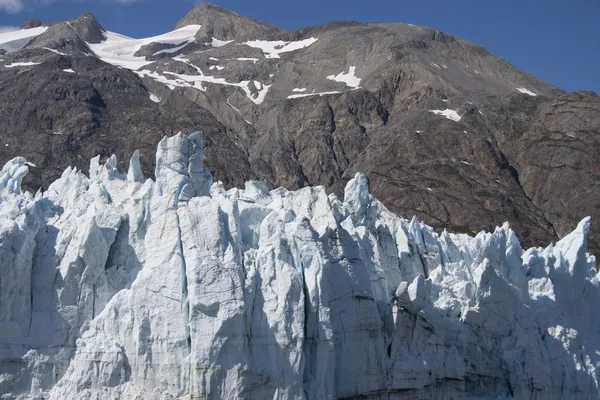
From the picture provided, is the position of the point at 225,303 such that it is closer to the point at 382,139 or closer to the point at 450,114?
the point at 382,139

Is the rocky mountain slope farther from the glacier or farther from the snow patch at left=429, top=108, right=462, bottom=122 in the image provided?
the glacier

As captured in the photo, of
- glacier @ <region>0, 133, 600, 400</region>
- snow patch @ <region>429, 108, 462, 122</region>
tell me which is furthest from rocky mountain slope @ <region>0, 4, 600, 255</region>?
glacier @ <region>0, 133, 600, 400</region>

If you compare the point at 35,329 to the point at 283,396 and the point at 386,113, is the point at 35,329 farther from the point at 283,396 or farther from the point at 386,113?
the point at 386,113

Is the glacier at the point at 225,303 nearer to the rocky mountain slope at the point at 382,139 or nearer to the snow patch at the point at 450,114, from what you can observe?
the rocky mountain slope at the point at 382,139

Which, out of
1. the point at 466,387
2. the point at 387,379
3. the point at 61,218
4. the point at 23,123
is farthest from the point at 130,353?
the point at 23,123

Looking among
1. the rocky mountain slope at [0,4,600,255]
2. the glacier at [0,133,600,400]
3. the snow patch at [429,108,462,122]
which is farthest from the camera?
the snow patch at [429,108,462,122]

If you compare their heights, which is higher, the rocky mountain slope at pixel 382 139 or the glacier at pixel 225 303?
the rocky mountain slope at pixel 382 139

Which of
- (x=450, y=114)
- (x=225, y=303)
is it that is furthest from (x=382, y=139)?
(x=225, y=303)

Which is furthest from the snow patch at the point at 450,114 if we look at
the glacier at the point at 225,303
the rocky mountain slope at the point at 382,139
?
the glacier at the point at 225,303
